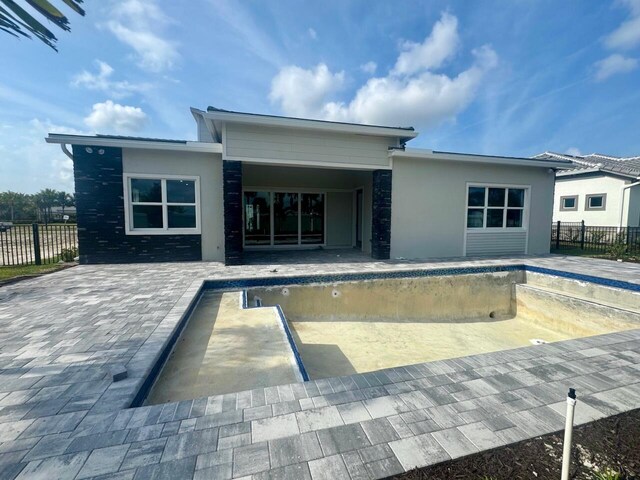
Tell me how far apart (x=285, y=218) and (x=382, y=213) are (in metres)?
4.32

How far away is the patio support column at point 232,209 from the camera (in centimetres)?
786

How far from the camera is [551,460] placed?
1.75 m

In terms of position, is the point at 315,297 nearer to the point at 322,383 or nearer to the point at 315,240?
the point at 322,383

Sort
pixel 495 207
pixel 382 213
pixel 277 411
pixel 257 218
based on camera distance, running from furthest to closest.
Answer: pixel 257 218
pixel 495 207
pixel 382 213
pixel 277 411

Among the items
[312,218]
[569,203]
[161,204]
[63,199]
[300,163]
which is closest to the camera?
[300,163]

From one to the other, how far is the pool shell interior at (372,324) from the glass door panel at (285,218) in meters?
5.36

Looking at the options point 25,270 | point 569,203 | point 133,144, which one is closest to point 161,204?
point 133,144

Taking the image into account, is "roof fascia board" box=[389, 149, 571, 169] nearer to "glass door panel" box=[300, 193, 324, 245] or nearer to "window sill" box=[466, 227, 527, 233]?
"window sill" box=[466, 227, 527, 233]

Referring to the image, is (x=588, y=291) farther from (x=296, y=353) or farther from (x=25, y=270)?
(x=25, y=270)

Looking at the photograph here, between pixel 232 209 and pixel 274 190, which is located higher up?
pixel 274 190

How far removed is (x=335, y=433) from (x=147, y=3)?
7.24 meters

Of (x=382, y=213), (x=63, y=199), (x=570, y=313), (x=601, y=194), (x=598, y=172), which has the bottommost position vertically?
(x=570, y=313)

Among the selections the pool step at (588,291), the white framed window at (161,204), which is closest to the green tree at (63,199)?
the white framed window at (161,204)

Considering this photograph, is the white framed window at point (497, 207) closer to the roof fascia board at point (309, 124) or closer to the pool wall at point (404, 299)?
the pool wall at point (404, 299)
